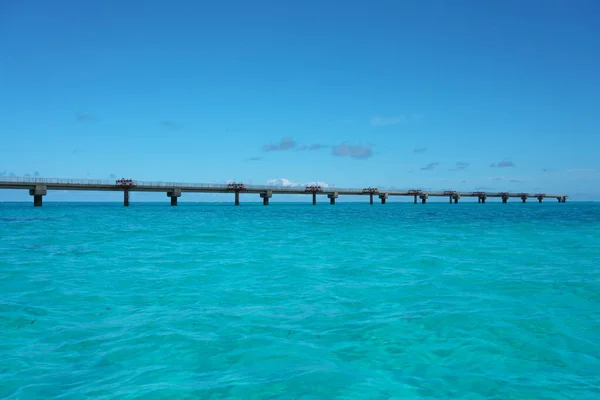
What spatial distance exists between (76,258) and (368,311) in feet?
40.9

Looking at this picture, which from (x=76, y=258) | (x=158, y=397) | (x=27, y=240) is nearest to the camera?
(x=158, y=397)

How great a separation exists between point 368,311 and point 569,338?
137 inches

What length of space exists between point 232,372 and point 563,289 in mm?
9278

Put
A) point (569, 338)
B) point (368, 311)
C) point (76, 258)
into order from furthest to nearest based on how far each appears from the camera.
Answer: point (76, 258) → point (368, 311) → point (569, 338)

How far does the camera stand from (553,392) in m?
4.85

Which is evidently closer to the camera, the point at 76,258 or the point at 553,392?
the point at 553,392

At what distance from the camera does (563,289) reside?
1043 centimetres

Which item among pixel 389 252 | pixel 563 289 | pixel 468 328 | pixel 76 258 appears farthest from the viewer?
pixel 389 252

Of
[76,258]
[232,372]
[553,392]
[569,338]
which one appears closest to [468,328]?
[569,338]

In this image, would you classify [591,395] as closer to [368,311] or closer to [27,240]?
[368,311]

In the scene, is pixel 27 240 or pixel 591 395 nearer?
pixel 591 395

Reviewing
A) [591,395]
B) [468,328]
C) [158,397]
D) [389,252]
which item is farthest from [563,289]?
[158,397]

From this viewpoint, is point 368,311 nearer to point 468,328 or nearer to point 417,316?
point 417,316

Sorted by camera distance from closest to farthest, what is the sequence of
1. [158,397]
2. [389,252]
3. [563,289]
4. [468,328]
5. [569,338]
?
[158,397] < [569,338] < [468,328] < [563,289] < [389,252]
